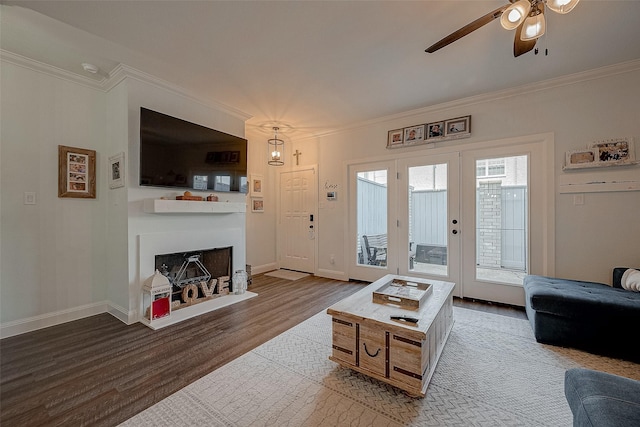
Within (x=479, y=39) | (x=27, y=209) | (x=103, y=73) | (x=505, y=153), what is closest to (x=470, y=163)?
(x=505, y=153)

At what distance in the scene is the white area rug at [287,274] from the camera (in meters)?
4.61

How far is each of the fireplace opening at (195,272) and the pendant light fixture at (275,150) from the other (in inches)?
68.9

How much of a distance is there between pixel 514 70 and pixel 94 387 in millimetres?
4630

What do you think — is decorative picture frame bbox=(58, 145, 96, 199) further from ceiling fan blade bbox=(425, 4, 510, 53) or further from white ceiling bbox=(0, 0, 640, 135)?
ceiling fan blade bbox=(425, 4, 510, 53)

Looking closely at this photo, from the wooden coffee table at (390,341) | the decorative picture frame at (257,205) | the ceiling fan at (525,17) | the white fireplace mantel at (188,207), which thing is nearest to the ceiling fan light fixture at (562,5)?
the ceiling fan at (525,17)

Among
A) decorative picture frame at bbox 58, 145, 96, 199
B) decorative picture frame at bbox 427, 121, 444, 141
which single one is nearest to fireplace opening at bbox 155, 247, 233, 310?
decorative picture frame at bbox 58, 145, 96, 199

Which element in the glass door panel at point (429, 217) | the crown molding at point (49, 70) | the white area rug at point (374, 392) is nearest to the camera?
the white area rug at point (374, 392)

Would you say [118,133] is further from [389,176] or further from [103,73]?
[389,176]

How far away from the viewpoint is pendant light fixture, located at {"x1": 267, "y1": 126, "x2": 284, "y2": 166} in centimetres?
455

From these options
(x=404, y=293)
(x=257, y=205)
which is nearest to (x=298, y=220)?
(x=257, y=205)

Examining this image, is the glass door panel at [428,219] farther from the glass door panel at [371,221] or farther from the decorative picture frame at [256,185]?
the decorative picture frame at [256,185]

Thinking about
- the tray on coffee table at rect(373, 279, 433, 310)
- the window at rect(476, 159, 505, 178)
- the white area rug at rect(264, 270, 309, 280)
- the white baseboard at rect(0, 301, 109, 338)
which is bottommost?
the white area rug at rect(264, 270, 309, 280)

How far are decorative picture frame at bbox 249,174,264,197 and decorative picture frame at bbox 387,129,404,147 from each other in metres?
2.43

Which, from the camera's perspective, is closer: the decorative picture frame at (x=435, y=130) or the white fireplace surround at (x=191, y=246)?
the white fireplace surround at (x=191, y=246)
